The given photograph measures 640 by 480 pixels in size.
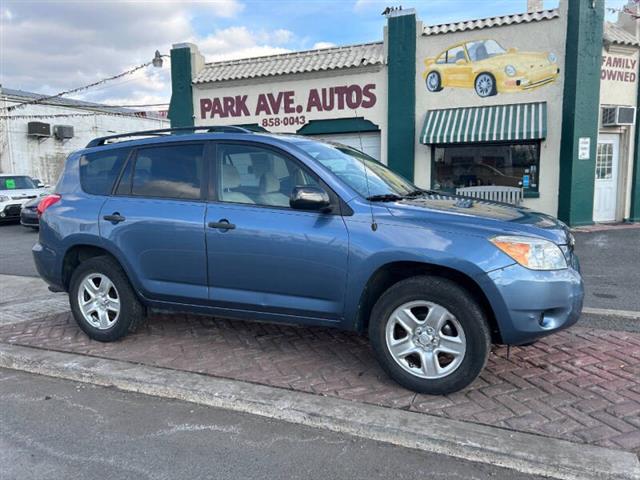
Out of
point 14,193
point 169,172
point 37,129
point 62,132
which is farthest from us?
point 62,132

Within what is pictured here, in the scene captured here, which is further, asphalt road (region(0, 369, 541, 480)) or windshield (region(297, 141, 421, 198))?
windshield (region(297, 141, 421, 198))

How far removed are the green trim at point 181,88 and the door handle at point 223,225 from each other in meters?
12.9

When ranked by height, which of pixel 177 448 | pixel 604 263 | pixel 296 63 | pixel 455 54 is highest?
pixel 296 63

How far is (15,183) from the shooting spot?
58.2 ft

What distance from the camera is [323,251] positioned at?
12.4 feet

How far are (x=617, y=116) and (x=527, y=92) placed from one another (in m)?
2.19

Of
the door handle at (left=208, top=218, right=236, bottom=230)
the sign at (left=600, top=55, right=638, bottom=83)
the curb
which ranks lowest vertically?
the curb

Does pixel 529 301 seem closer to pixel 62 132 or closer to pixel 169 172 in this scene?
pixel 169 172

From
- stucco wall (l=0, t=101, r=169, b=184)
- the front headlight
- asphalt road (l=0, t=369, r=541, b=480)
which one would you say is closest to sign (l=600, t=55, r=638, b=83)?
the front headlight

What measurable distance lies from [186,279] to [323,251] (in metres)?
1.29

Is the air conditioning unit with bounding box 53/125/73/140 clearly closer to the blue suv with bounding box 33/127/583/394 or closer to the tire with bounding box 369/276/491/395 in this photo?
the blue suv with bounding box 33/127/583/394

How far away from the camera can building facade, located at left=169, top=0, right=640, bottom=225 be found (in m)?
12.2

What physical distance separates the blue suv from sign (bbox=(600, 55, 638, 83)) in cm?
1034

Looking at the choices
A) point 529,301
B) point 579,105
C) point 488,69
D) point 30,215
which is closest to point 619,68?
point 579,105
